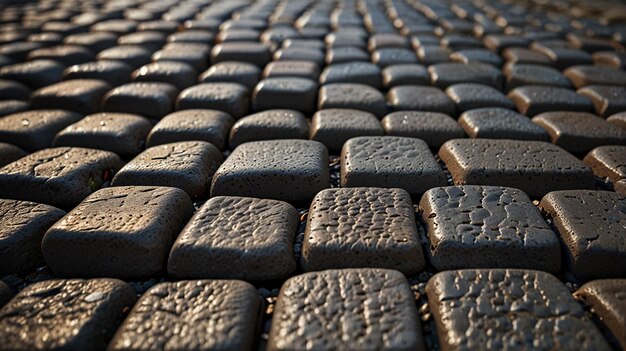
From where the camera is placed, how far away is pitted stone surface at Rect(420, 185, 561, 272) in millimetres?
1030

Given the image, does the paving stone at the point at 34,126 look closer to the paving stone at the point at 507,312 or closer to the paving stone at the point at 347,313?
the paving stone at the point at 347,313

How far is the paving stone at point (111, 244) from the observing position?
1034 millimetres

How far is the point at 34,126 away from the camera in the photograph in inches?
66.1

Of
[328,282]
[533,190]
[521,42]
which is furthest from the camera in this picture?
[521,42]

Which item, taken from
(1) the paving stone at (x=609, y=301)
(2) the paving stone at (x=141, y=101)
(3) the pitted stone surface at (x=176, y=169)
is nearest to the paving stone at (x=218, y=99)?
(2) the paving stone at (x=141, y=101)

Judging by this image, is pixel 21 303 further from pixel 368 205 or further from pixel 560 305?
pixel 560 305

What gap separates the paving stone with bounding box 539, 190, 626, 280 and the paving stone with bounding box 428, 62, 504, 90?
1.03m

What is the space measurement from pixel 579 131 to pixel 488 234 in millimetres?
829

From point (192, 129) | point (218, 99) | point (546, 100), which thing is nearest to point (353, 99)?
point (218, 99)

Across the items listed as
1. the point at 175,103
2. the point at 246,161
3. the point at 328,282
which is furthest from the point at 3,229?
the point at 175,103

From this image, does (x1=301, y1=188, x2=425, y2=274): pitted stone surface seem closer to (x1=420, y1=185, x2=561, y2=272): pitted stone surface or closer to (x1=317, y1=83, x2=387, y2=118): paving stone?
(x1=420, y1=185, x2=561, y2=272): pitted stone surface

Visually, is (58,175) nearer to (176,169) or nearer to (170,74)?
(176,169)

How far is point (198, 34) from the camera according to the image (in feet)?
9.70

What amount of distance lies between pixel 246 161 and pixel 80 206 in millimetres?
447
